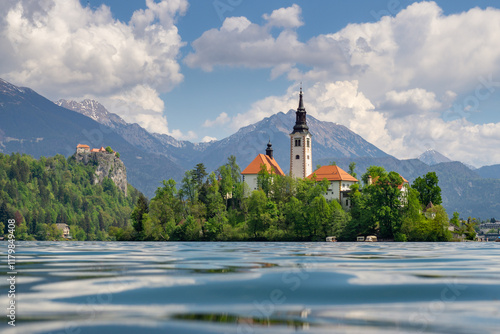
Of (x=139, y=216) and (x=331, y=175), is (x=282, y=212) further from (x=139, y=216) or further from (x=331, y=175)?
(x=139, y=216)

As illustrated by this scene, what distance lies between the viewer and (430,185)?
422 feet

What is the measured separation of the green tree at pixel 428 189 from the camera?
418 ft

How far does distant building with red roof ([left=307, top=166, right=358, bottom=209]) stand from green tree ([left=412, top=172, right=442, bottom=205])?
1745 cm

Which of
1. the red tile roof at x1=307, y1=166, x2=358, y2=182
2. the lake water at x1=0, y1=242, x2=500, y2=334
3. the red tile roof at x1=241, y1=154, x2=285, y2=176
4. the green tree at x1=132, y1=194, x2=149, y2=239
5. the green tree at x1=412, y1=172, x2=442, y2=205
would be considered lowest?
the lake water at x1=0, y1=242, x2=500, y2=334

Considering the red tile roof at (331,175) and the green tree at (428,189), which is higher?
the red tile roof at (331,175)

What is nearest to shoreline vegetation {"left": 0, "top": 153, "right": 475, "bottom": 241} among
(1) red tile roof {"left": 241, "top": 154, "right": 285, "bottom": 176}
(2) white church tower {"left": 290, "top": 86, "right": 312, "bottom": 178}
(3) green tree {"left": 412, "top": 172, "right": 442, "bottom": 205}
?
(3) green tree {"left": 412, "top": 172, "right": 442, "bottom": 205}

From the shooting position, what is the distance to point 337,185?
14088 centimetres

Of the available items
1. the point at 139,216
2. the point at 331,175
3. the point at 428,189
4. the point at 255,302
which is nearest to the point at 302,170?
the point at 331,175

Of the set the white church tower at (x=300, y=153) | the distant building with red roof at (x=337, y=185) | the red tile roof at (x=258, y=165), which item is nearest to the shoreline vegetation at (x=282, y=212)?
the distant building with red roof at (x=337, y=185)

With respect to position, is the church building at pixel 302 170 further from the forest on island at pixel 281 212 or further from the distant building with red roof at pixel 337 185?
the forest on island at pixel 281 212

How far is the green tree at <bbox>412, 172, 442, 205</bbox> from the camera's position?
127375mm

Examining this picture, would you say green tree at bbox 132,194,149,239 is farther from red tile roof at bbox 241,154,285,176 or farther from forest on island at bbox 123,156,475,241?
red tile roof at bbox 241,154,285,176

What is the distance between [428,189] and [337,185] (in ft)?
75.4

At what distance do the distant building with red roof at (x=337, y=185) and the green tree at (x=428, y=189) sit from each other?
17.4 m
